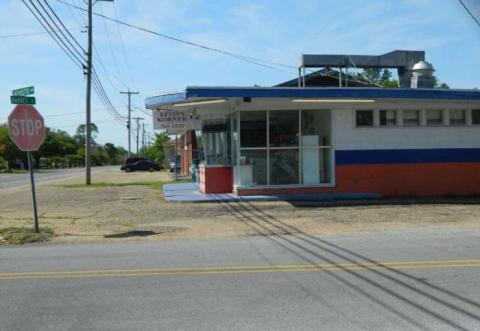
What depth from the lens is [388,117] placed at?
807 inches

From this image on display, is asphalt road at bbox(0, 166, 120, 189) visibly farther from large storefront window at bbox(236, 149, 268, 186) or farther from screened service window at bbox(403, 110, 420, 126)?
screened service window at bbox(403, 110, 420, 126)

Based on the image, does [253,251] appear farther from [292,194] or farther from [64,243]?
[292,194]

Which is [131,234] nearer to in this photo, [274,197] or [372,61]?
[274,197]

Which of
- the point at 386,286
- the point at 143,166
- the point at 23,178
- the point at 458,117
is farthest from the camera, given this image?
the point at 143,166

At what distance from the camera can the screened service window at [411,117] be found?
67.6 feet

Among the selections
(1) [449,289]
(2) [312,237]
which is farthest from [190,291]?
(2) [312,237]

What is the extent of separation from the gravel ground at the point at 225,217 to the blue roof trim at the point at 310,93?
3482mm

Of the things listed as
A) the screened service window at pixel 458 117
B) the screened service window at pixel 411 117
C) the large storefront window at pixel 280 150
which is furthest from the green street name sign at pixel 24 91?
the screened service window at pixel 458 117

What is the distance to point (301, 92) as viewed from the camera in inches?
741

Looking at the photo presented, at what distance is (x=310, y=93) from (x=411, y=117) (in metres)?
4.31

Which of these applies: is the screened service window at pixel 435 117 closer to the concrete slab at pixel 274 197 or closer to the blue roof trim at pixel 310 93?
the blue roof trim at pixel 310 93

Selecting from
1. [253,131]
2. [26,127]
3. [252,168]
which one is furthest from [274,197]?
[26,127]

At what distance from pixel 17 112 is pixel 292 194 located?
9883mm

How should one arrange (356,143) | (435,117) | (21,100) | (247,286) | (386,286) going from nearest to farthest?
(386,286)
(247,286)
(21,100)
(356,143)
(435,117)
